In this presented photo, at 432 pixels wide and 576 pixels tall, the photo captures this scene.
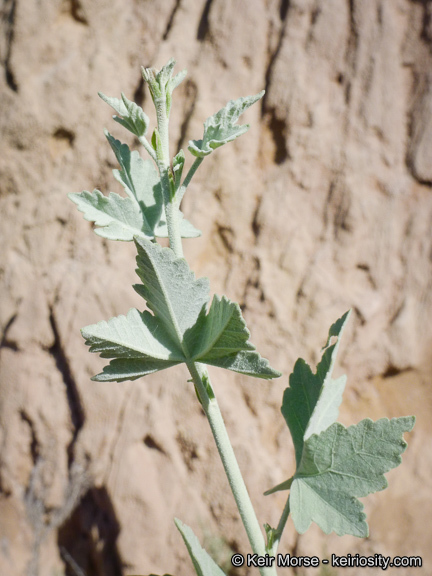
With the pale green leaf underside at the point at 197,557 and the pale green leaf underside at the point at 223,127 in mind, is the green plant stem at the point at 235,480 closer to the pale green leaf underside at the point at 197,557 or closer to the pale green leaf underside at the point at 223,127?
the pale green leaf underside at the point at 197,557

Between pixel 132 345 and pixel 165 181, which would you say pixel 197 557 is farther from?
pixel 165 181

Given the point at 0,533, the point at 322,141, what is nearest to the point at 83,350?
the point at 0,533

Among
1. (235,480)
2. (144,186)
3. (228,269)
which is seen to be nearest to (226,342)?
(235,480)

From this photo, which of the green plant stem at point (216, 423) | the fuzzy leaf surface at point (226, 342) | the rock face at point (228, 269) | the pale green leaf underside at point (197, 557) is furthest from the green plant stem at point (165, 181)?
the rock face at point (228, 269)

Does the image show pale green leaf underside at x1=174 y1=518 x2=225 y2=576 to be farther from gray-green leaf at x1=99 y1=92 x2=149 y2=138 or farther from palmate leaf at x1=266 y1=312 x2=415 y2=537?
gray-green leaf at x1=99 y1=92 x2=149 y2=138

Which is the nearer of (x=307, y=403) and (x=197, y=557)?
(x=197, y=557)

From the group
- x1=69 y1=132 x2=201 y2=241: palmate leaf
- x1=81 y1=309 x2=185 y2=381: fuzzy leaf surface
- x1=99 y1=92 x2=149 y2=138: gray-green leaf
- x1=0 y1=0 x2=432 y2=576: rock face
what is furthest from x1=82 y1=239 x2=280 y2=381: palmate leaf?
x1=0 y1=0 x2=432 y2=576: rock face

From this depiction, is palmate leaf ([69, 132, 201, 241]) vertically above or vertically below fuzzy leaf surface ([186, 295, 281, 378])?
above
